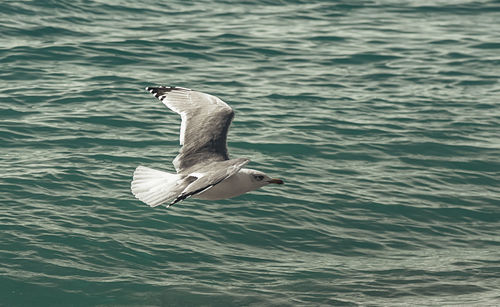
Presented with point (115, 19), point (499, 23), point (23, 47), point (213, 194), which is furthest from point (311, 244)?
point (499, 23)

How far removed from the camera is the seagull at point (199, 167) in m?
7.66

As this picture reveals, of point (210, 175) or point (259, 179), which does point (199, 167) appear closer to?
point (259, 179)

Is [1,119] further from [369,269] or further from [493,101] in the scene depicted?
[493,101]

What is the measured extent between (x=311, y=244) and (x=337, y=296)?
112 centimetres

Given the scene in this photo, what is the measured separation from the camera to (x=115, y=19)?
19.3 metres

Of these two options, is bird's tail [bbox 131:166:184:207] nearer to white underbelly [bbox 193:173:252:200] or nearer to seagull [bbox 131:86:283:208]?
seagull [bbox 131:86:283:208]

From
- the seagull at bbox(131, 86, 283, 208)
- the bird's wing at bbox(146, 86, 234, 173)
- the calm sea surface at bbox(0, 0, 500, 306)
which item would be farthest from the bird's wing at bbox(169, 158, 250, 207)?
the calm sea surface at bbox(0, 0, 500, 306)

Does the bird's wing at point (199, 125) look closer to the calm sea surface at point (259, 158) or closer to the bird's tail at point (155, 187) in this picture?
the bird's tail at point (155, 187)

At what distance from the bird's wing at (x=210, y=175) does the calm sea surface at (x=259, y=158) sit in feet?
4.71

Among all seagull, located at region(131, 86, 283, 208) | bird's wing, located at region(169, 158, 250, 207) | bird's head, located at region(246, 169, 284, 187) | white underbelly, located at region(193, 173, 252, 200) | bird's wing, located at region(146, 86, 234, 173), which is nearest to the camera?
bird's wing, located at region(169, 158, 250, 207)

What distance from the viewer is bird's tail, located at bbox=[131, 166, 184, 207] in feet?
25.3

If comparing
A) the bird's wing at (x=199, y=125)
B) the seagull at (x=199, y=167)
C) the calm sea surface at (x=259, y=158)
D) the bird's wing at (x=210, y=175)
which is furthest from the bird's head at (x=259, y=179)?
the calm sea surface at (x=259, y=158)

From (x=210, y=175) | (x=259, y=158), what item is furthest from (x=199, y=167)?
(x=259, y=158)

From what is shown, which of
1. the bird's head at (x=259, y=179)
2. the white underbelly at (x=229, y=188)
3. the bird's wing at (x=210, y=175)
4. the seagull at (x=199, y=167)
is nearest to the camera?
the bird's wing at (x=210, y=175)
